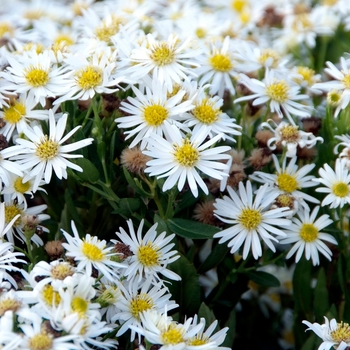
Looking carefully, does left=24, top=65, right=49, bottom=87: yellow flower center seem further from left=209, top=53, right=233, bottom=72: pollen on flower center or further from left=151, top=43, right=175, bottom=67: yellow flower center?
left=209, top=53, right=233, bottom=72: pollen on flower center

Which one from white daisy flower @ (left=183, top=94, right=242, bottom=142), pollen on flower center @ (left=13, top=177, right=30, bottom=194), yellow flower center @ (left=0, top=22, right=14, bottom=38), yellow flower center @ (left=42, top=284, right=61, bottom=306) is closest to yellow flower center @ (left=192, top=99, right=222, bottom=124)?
white daisy flower @ (left=183, top=94, right=242, bottom=142)

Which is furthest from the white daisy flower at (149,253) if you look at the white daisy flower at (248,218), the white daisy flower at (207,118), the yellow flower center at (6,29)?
the yellow flower center at (6,29)

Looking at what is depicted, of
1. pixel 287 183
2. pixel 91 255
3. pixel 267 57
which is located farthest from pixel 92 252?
pixel 267 57

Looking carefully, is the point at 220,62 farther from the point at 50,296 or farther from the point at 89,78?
the point at 50,296

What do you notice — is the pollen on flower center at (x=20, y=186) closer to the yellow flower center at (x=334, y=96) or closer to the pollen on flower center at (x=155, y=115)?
the pollen on flower center at (x=155, y=115)

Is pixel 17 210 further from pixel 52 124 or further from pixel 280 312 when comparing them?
pixel 280 312
